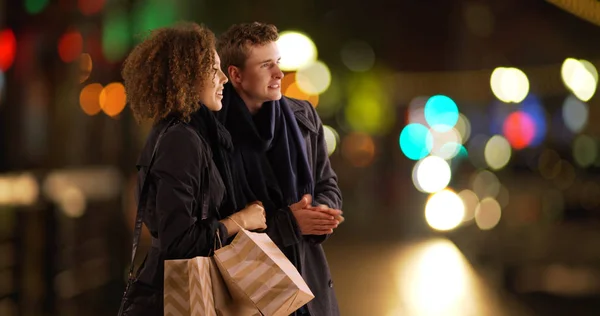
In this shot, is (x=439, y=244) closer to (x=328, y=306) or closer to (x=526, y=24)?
(x=328, y=306)

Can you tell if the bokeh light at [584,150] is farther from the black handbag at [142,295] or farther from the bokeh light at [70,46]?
the black handbag at [142,295]

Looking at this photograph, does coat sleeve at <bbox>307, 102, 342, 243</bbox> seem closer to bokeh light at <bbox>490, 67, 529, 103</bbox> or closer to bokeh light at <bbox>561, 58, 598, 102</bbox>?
bokeh light at <bbox>561, 58, 598, 102</bbox>

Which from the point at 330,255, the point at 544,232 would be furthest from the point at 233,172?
the point at 544,232

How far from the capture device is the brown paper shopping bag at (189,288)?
3.29 meters

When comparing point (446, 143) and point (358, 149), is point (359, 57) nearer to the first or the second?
point (358, 149)

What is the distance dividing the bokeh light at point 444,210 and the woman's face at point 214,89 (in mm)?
16366

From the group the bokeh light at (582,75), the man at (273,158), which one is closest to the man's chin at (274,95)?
the man at (273,158)

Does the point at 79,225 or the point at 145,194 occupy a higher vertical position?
the point at 145,194

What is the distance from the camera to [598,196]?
25.0 m

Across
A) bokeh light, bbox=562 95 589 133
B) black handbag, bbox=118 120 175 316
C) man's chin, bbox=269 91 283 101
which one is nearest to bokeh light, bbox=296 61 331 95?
bokeh light, bbox=562 95 589 133

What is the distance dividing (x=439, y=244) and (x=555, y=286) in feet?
17.9

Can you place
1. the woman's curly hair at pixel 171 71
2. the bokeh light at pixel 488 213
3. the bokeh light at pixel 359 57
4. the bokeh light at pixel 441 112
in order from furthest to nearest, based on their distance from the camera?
1. the bokeh light at pixel 441 112
2. the bokeh light at pixel 359 57
3. the bokeh light at pixel 488 213
4. the woman's curly hair at pixel 171 71

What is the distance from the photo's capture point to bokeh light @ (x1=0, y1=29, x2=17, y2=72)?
975cm

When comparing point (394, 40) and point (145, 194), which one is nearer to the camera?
point (145, 194)
